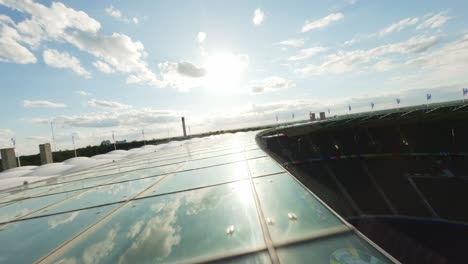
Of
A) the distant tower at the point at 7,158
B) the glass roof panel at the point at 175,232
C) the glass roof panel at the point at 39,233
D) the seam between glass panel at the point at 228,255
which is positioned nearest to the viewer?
the seam between glass panel at the point at 228,255

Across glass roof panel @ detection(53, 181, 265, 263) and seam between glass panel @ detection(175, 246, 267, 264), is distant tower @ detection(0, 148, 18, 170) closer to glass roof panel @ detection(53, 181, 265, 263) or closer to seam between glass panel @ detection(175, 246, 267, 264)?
glass roof panel @ detection(53, 181, 265, 263)

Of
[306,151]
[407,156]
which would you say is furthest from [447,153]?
[306,151]

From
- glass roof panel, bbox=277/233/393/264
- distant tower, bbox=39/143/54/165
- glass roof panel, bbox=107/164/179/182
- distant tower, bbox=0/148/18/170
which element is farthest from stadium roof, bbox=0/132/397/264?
distant tower, bbox=0/148/18/170

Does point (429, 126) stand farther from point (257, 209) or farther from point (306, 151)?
point (257, 209)

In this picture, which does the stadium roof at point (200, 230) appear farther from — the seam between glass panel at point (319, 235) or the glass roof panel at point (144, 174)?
the glass roof panel at point (144, 174)

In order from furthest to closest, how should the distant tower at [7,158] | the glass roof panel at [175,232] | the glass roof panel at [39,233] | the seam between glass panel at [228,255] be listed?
the distant tower at [7,158] → the glass roof panel at [39,233] → the glass roof panel at [175,232] → the seam between glass panel at [228,255]

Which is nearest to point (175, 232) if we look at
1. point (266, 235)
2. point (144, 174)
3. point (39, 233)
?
point (266, 235)

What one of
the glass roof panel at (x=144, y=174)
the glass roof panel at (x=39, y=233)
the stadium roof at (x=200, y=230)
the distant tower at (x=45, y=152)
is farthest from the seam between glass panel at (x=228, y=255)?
the distant tower at (x=45, y=152)
